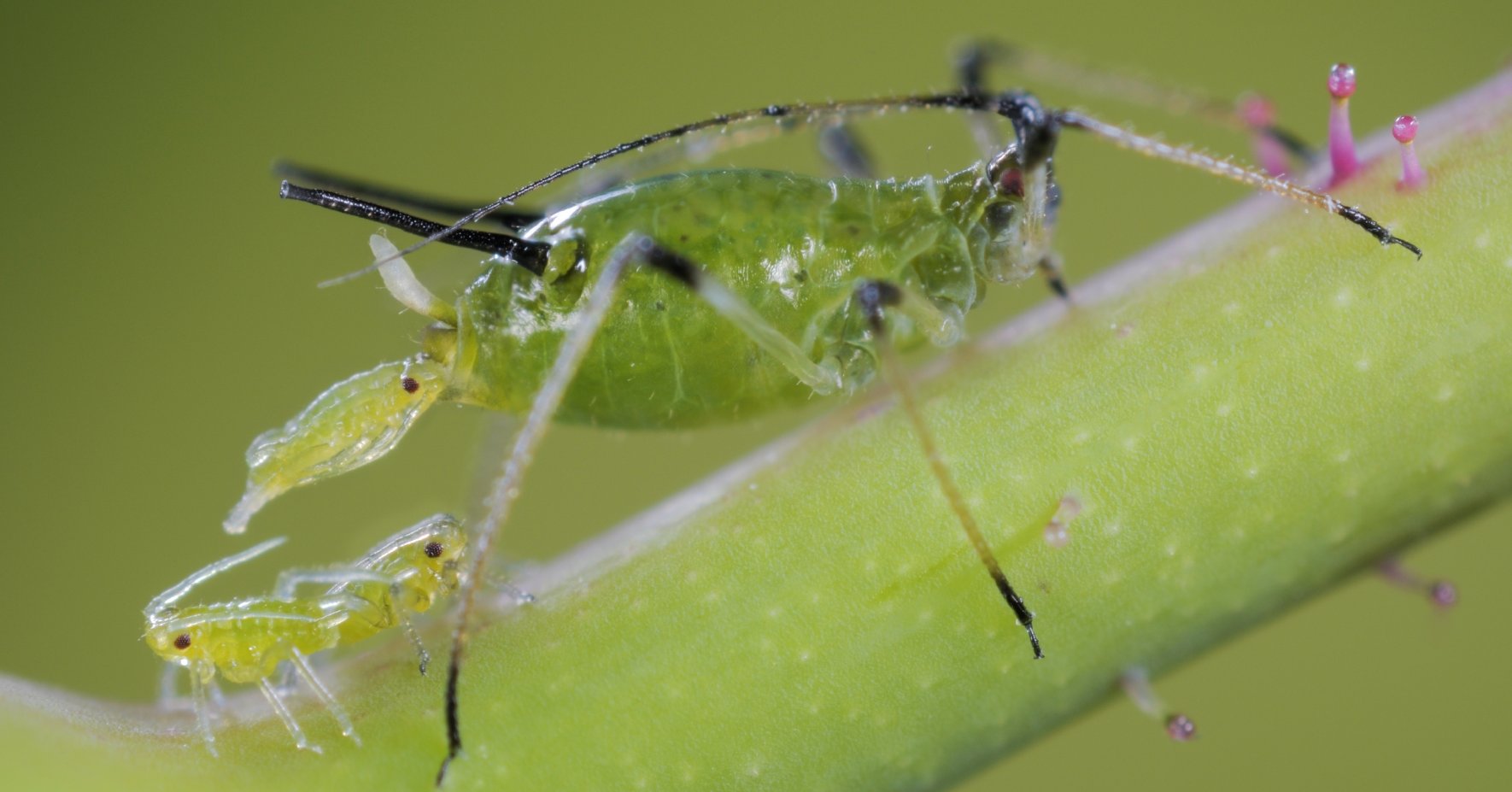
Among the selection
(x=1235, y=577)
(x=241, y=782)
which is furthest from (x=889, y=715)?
(x=241, y=782)

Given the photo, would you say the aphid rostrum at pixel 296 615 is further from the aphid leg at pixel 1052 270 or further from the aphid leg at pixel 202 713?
the aphid leg at pixel 1052 270

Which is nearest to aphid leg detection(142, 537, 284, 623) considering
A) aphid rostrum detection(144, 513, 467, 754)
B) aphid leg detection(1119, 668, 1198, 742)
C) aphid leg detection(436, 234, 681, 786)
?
aphid rostrum detection(144, 513, 467, 754)

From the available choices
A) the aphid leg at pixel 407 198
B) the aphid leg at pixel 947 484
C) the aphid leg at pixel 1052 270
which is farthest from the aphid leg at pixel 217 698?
the aphid leg at pixel 1052 270

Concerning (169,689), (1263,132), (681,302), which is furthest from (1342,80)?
(169,689)

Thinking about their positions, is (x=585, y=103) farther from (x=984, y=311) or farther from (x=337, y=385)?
(x=337, y=385)

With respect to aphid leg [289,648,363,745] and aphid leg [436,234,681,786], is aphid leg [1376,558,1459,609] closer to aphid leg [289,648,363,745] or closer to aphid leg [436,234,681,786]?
aphid leg [436,234,681,786]

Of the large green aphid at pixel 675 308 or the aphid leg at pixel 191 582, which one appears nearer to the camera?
the aphid leg at pixel 191 582
